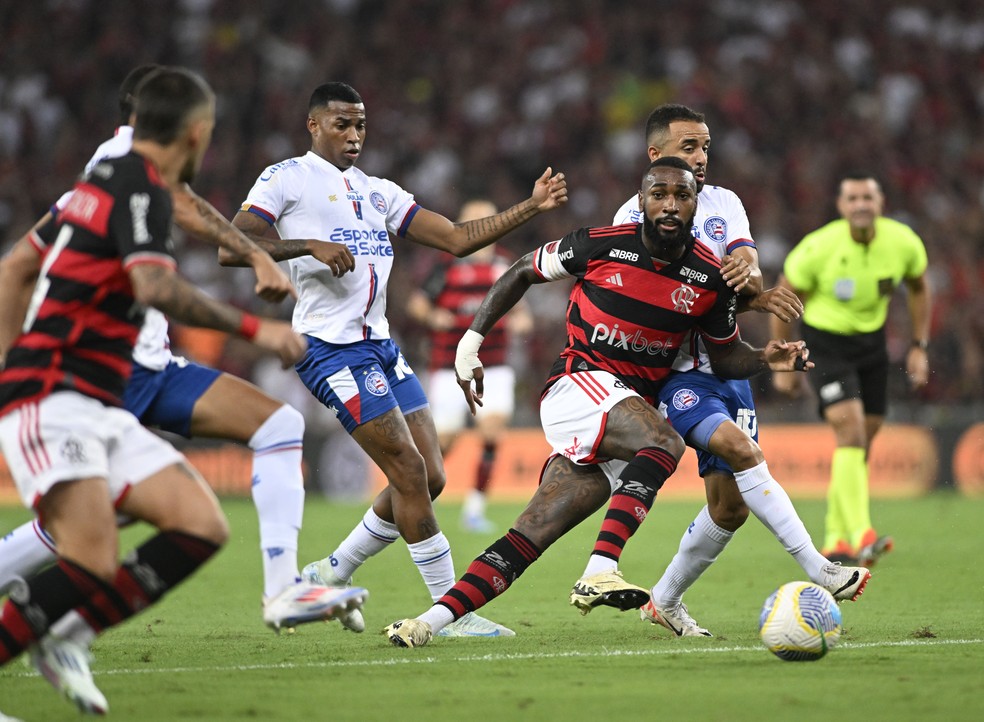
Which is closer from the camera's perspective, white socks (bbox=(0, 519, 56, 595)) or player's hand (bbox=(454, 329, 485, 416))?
white socks (bbox=(0, 519, 56, 595))

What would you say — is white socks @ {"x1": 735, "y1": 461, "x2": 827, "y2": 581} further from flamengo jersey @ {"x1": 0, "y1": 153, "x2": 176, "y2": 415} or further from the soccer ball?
flamengo jersey @ {"x1": 0, "y1": 153, "x2": 176, "y2": 415}

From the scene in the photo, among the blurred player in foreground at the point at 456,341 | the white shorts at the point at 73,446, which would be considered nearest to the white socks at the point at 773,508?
the white shorts at the point at 73,446

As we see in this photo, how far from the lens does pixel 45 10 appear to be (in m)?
22.2

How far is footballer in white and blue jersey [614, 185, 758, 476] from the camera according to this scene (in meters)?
6.59

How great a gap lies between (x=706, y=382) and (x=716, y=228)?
0.77 m

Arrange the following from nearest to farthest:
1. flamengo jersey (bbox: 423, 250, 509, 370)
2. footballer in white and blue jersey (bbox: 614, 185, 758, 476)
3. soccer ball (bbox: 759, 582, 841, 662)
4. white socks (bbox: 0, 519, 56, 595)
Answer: soccer ball (bbox: 759, 582, 841, 662) → white socks (bbox: 0, 519, 56, 595) → footballer in white and blue jersey (bbox: 614, 185, 758, 476) → flamengo jersey (bbox: 423, 250, 509, 370)

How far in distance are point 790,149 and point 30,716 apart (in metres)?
17.8

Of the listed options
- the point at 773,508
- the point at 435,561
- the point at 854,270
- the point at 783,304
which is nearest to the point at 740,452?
the point at 773,508

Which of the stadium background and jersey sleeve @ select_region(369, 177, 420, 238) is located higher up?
the stadium background

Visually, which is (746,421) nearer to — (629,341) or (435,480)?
(629,341)

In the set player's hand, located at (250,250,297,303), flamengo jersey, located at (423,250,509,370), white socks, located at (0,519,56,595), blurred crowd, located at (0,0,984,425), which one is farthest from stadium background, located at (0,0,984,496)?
player's hand, located at (250,250,297,303)

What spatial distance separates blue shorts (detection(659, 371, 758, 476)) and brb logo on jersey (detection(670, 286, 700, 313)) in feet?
1.39

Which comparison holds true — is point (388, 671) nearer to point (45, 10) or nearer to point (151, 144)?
point (151, 144)

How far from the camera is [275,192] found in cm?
704
